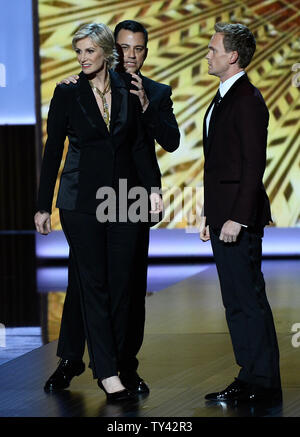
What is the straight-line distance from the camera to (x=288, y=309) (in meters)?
5.13

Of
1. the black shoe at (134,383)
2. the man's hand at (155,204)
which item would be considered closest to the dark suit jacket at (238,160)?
the man's hand at (155,204)

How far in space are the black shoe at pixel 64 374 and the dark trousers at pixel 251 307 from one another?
0.65m

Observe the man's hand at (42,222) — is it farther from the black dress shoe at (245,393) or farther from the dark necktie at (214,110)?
the black dress shoe at (245,393)

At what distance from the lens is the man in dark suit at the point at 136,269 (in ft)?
10.3

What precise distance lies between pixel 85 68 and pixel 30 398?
1.11 m

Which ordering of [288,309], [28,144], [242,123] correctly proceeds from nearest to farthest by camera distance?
[242,123]
[288,309]
[28,144]

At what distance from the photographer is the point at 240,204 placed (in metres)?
2.80

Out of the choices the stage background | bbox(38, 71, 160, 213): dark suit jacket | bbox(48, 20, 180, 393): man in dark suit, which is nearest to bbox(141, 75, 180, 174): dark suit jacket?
bbox(48, 20, 180, 393): man in dark suit

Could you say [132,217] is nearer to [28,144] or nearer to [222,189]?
[222,189]

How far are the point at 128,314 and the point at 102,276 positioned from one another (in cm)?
20

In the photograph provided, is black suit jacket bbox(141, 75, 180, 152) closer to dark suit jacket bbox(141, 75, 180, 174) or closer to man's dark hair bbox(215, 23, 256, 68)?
dark suit jacket bbox(141, 75, 180, 174)

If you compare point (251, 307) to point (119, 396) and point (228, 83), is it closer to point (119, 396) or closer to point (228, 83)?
point (119, 396)

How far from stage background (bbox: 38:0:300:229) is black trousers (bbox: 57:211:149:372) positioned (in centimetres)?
514

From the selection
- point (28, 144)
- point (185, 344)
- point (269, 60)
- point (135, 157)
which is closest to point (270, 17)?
point (269, 60)
